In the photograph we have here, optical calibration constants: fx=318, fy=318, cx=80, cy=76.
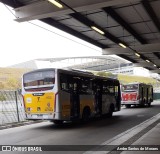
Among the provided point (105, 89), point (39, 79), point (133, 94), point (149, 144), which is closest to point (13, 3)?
point (39, 79)

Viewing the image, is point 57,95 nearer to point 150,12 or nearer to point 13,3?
point 13,3

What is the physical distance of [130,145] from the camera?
9586mm

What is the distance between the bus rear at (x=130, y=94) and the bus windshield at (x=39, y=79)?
21.3 metres

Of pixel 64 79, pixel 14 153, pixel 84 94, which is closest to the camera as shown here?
pixel 14 153

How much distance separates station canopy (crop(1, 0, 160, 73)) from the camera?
14.3m

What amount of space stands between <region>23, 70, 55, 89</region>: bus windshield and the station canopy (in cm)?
267

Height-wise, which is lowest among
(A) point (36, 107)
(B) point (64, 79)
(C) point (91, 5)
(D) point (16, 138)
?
(D) point (16, 138)

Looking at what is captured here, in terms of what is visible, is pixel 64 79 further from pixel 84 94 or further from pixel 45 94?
pixel 84 94

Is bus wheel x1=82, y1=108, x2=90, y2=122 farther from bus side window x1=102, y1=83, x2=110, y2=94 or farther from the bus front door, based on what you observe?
bus side window x1=102, y1=83, x2=110, y2=94

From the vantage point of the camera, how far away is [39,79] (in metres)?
15.7

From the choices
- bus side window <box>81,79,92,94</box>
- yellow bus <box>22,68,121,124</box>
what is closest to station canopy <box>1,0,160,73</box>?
yellow bus <box>22,68,121,124</box>

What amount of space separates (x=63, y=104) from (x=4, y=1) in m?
5.45

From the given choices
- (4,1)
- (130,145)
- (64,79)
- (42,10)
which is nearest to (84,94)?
(64,79)

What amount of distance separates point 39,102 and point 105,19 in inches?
269
